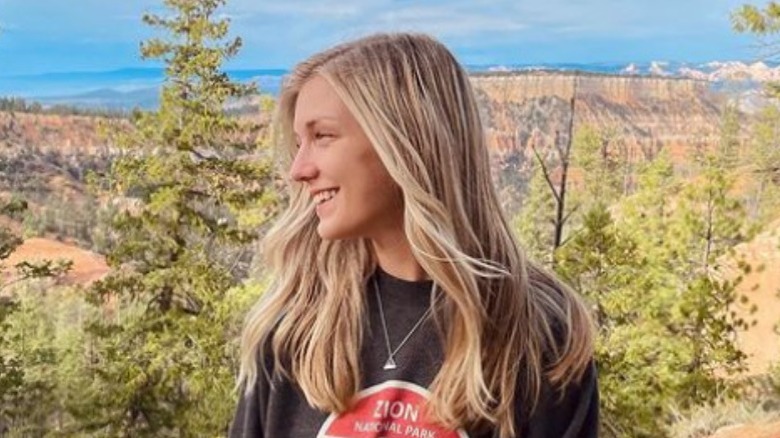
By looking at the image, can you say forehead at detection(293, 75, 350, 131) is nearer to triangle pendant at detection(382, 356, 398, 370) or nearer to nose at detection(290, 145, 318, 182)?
nose at detection(290, 145, 318, 182)

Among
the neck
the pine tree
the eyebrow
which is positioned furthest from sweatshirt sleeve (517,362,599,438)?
the pine tree

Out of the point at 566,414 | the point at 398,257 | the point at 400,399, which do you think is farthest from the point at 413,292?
the point at 566,414

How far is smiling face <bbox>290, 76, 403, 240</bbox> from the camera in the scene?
4.83ft

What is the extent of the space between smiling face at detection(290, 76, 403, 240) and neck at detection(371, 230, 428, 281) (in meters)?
0.01

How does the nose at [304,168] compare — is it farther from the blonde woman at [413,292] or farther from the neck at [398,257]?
the neck at [398,257]

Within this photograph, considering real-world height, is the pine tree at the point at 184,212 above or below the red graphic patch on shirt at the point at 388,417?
below

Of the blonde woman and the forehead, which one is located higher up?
the forehead

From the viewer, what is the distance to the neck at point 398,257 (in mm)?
1551

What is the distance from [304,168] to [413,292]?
9.7 inches

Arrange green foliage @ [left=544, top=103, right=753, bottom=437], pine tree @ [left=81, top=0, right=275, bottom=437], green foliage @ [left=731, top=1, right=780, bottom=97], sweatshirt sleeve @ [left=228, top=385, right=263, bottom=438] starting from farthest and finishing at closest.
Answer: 1. pine tree @ [left=81, top=0, right=275, bottom=437]
2. green foliage @ [left=731, top=1, right=780, bottom=97]
3. green foliage @ [left=544, top=103, right=753, bottom=437]
4. sweatshirt sleeve @ [left=228, top=385, right=263, bottom=438]

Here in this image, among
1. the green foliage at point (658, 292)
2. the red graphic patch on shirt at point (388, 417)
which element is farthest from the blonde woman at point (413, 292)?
the green foliage at point (658, 292)

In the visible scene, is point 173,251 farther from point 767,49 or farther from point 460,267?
point 460,267

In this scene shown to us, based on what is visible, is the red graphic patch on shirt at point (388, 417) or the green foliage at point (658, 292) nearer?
the red graphic patch on shirt at point (388, 417)

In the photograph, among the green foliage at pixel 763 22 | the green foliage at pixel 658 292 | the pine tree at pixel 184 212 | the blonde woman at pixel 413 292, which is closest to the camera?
the blonde woman at pixel 413 292
